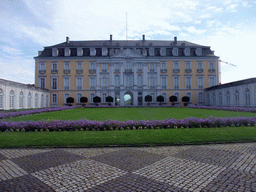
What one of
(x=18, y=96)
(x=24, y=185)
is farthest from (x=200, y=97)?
(x=24, y=185)

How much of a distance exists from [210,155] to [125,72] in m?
37.1

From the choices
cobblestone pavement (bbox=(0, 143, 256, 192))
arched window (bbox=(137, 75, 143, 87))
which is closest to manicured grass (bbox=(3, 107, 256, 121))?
cobblestone pavement (bbox=(0, 143, 256, 192))

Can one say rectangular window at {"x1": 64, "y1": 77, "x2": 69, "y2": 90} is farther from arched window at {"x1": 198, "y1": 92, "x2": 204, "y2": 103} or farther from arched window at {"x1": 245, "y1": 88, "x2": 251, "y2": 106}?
arched window at {"x1": 245, "y1": 88, "x2": 251, "y2": 106}

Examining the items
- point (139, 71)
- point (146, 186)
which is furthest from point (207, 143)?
point (139, 71)

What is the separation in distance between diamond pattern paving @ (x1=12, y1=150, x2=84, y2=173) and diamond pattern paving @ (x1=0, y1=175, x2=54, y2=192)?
0.47 meters

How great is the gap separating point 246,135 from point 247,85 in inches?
905

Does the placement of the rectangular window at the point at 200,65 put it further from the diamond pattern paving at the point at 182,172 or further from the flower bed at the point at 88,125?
the diamond pattern paving at the point at 182,172

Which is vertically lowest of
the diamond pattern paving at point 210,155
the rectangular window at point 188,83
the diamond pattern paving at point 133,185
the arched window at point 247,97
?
the diamond pattern paving at point 133,185

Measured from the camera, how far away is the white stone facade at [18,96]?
24781 millimetres

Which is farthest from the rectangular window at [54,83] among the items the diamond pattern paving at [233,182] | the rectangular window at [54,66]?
the diamond pattern paving at [233,182]

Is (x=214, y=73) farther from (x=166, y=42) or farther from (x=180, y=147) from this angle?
(x=180, y=147)

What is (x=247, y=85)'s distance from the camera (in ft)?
90.4

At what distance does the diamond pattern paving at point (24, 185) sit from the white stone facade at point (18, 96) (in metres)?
24.2

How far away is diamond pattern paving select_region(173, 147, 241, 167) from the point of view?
5148 millimetres
